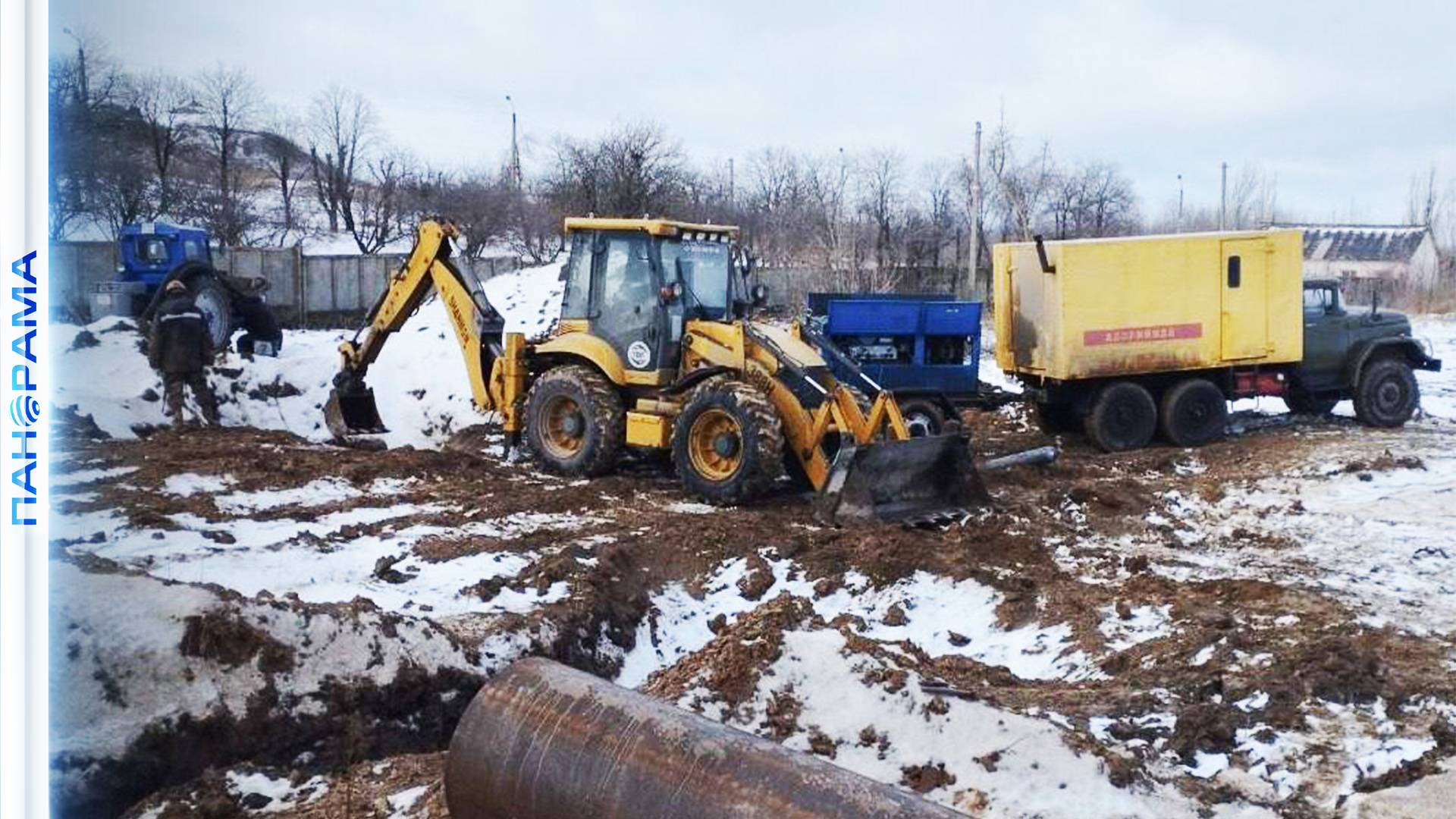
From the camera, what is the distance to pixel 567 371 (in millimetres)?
10164

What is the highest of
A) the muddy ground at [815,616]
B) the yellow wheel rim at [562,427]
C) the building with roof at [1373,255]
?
the building with roof at [1373,255]

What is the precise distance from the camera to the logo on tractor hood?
983 cm

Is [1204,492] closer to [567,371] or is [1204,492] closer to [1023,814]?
[567,371]

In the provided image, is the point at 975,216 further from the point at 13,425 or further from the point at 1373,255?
the point at 13,425

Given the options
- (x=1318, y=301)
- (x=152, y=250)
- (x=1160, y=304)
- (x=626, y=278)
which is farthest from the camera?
(x=1318, y=301)

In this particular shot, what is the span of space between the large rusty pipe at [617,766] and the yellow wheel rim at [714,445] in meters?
5.10

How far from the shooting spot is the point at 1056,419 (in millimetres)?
13078

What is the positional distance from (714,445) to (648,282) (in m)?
1.51

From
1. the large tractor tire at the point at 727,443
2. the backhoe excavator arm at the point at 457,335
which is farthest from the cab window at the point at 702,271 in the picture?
the backhoe excavator arm at the point at 457,335

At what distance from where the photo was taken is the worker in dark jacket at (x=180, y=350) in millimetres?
12094

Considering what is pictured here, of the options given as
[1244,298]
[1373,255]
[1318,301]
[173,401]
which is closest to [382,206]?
[173,401]

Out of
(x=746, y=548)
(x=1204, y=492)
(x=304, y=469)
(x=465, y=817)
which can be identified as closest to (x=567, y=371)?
(x=304, y=469)

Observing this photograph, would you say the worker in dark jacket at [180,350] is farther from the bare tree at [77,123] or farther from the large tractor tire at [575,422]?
the bare tree at [77,123]

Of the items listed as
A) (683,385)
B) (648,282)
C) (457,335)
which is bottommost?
(683,385)
